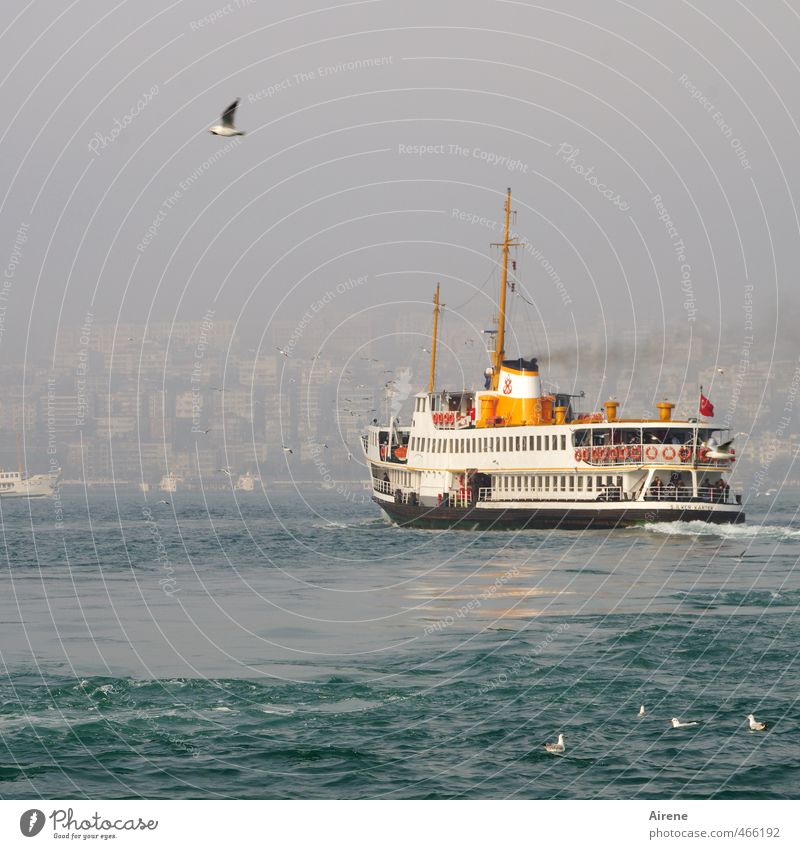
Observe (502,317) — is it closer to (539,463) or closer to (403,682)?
(539,463)

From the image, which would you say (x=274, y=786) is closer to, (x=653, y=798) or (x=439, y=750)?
(x=439, y=750)

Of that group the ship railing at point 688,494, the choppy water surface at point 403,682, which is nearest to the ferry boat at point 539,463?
the ship railing at point 688,494

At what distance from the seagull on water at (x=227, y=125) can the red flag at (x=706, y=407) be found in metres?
49.8

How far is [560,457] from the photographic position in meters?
77.6

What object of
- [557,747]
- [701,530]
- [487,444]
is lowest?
[557,747]

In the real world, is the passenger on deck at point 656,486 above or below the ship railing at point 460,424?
below

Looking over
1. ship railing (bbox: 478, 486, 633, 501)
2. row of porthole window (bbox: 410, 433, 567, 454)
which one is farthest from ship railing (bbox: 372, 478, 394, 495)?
ship railing (bbox: 478, 486, 633, 501)

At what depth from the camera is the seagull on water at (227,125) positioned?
2550cm

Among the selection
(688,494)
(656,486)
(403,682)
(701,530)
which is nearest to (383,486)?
(656,486)

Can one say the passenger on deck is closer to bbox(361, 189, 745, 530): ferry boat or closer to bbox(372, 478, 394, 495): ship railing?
bbox(361, 189, 745, 530): ferry boat

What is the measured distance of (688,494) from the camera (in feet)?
238

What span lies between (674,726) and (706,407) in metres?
51.3

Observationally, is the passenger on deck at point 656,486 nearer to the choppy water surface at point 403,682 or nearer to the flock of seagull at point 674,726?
the choppy water surface at point 403,682

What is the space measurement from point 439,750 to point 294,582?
1166 inches
